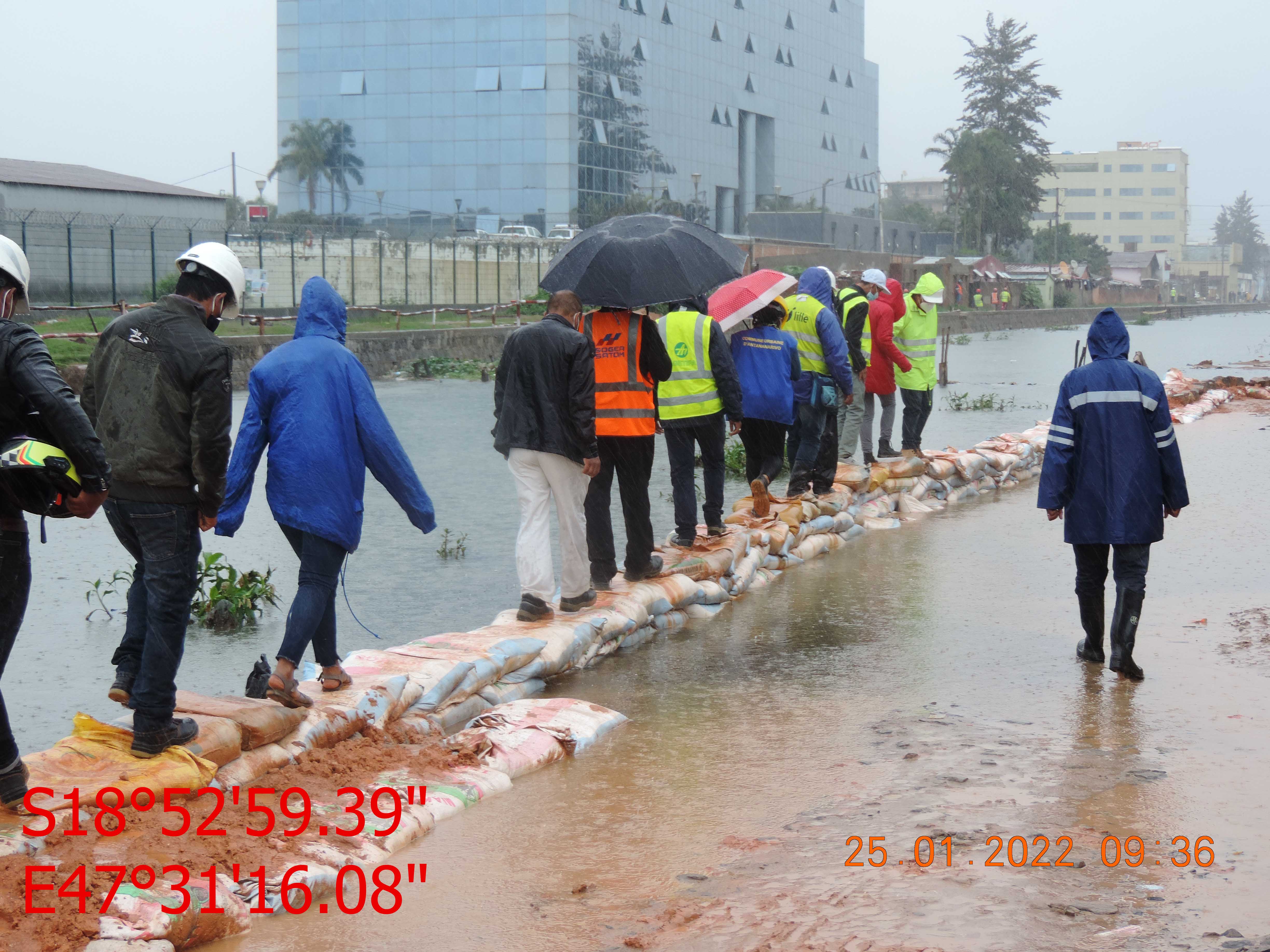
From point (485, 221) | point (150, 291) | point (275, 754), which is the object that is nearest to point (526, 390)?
point (275, 754)

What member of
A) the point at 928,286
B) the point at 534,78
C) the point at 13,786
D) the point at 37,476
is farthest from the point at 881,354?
the point at 534,78

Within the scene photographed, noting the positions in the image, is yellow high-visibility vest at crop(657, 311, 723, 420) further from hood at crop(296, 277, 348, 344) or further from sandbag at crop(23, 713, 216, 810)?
sandbag at crop(23, 713, 216, 810)

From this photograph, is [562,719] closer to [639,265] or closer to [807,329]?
[639,265]

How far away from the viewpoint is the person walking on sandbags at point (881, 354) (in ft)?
33.4

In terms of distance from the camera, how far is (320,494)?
14.5ft

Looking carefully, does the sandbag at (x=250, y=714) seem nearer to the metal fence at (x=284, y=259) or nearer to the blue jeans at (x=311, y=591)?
the blue jeans at (x=311, y=591)

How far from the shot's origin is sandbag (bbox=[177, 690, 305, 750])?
4.01 m

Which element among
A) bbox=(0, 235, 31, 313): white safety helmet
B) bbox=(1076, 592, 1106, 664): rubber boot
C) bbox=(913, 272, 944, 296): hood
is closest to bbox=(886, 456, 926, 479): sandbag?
bbox=(913, 272, 944, 296): hood

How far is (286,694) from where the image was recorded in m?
4.24

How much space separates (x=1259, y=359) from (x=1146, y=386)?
1314 inches

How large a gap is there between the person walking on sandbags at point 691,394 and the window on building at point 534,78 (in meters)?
55.0

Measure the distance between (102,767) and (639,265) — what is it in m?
3.64

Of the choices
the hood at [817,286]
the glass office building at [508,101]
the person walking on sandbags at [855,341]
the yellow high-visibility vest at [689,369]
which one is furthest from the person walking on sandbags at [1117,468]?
the glass office building at [508,101]

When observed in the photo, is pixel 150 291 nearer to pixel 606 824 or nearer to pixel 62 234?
pixel 62 234
